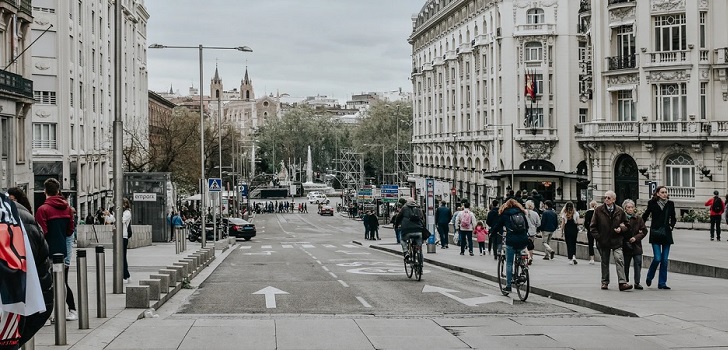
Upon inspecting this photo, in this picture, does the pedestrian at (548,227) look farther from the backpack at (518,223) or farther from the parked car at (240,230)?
the parked car at (240,230)

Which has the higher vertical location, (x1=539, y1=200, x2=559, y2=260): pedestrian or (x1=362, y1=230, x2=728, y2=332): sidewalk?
(x1=539, y1=200, x2=559, y2=260): pedestrian

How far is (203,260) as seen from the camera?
25969 mm

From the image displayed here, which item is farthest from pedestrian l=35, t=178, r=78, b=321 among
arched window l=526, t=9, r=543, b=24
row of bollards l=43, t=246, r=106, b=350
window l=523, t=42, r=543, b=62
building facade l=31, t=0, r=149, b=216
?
arched window l=526, t=9, r=543, b=24

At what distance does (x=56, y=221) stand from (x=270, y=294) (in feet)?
19.6

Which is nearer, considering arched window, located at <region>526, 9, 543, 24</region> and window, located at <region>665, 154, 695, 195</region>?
window, located at <region>665, 154, 695, 195</region>

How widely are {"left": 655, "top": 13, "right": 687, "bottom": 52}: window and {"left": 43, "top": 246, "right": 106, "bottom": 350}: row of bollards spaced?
42814mm

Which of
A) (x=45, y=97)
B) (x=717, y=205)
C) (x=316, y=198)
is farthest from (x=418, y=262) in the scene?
(x=316, y=198)

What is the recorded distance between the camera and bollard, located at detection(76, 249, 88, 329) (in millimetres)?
11586

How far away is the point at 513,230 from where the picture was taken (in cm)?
Answer: 1641

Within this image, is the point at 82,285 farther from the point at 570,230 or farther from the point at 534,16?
the point at 534,16

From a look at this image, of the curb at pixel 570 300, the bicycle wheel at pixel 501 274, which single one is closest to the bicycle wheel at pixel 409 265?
the curb at pixel 570 300

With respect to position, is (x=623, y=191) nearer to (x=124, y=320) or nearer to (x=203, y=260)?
(x=203, y=260)

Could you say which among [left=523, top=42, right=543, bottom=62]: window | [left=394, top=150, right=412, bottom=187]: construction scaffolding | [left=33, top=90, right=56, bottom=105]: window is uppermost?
[left=523, top=42, right=543, bottom=62]: window

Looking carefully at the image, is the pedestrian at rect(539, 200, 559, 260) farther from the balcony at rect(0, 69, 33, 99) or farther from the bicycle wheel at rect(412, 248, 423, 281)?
the balcony at rect(0, 69, 33, 99)
